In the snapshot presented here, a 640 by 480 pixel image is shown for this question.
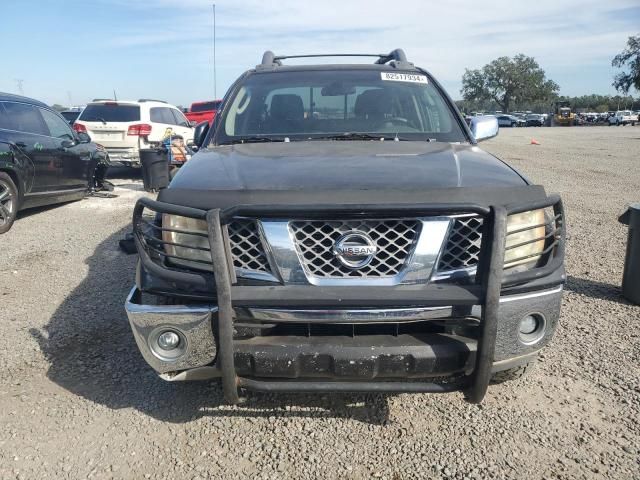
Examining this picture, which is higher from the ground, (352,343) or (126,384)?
(352,343)

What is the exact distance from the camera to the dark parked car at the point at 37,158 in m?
6.98

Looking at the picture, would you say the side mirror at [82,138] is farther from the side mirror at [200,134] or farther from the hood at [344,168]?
the hood at [344,168]

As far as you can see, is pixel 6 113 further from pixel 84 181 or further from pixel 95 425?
pixel 95 425

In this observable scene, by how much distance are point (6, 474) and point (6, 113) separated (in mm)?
6320

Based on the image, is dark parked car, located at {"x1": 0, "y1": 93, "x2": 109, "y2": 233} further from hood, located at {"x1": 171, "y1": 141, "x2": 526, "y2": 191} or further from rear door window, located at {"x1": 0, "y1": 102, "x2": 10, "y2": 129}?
hood, located at {"x1": 171, "y1": 141, "x2": 526, "y2": 191}

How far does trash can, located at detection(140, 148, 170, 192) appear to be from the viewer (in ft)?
32.0

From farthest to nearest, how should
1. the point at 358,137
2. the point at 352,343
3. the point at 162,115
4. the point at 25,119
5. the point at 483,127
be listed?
the point at 162,115, the point at 25,119, the point at 483,127, the point at 358,137, the point at 352,343

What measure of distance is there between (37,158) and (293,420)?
21.2 feet

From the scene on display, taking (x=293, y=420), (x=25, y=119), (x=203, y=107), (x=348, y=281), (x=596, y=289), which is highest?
(x=203, y=107)

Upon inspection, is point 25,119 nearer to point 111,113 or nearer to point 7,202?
point 7,202

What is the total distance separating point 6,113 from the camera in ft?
23.6

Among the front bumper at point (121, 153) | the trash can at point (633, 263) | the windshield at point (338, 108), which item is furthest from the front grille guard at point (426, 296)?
the front bumper at point (121, 153)

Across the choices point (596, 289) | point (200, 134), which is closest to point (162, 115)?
point (200, 134)

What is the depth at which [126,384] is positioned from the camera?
123 inches
